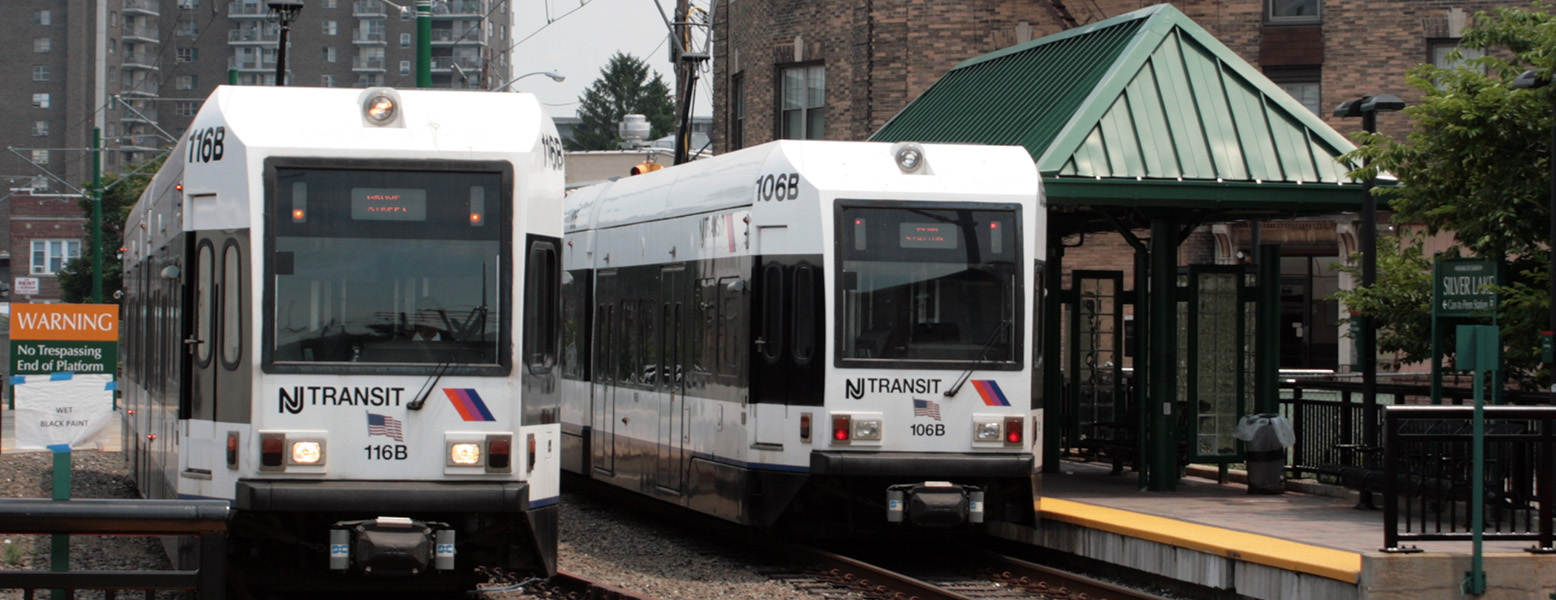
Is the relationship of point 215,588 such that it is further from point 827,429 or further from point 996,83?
point 996,83

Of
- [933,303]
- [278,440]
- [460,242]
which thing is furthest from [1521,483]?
[278,440]

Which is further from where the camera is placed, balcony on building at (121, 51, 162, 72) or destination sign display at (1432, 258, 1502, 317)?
balcony on building at (121, 51, 162, 72)

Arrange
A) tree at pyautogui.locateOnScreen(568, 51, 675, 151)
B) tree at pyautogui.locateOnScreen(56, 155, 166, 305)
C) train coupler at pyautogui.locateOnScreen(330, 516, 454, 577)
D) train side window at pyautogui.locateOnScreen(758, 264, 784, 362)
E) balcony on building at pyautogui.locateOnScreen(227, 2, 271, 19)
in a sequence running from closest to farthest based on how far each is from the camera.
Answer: train coupler at pyautogui.locateOnScreen(330, 516, 454, 577) → train side window at pyautogui.locateOnScreen(758, 264, 784, 362) → tree at pyautogui.locateOnScreen(56, 155, 166, 305) → tree at pyautogui.locateOnScreen(568, 51, 675, 151) → balcony on building at pyautogui.locateOnScreen(227, 2, 271, 19)

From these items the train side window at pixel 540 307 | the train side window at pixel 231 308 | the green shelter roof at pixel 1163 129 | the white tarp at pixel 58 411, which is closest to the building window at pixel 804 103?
the green shelter roof at pixel 1163 129

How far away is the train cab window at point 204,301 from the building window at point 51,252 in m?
95.9

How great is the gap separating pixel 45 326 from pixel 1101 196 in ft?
28.0

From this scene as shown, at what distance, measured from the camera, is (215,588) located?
7793mm

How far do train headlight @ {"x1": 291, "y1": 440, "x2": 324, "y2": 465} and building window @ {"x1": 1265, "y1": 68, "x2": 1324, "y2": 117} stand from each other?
25.0 m

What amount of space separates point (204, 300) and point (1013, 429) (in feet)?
18.8

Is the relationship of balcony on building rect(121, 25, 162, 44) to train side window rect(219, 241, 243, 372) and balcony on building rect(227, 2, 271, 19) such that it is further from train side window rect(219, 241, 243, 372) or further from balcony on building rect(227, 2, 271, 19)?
train side window rect(219, 241, 243, 372)

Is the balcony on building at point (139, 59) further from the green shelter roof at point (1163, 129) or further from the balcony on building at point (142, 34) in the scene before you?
the green shelter roof at point (1163, 129)

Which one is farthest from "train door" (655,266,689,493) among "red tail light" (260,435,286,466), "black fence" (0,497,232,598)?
"black fence" (0,497,232,598)

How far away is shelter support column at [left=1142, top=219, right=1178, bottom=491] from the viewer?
16453 millimetres

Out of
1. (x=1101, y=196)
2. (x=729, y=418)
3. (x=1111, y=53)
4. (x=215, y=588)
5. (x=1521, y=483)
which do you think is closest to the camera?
(x=215, y=588)
